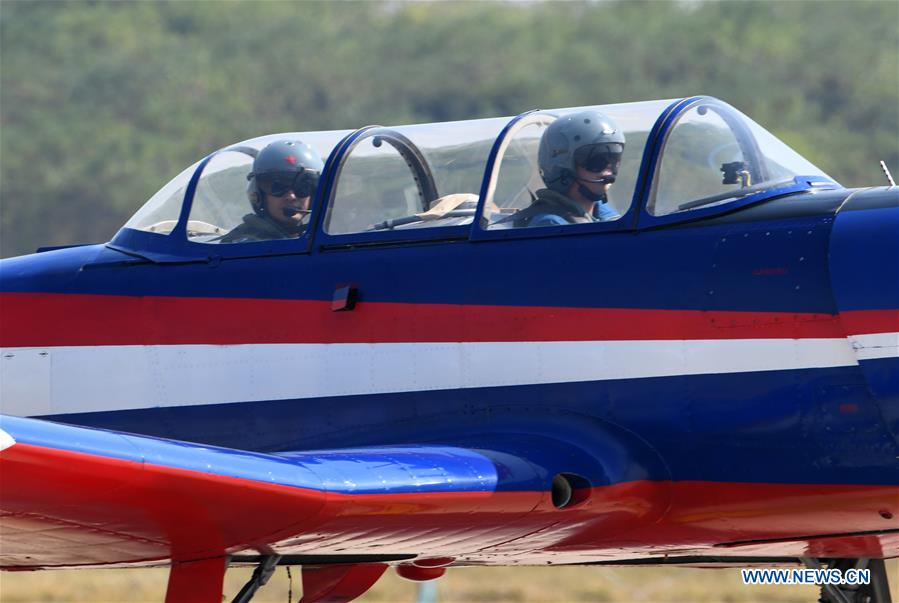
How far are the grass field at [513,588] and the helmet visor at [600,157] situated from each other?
11841 mm

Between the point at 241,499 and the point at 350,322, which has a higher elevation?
the point at 350,322

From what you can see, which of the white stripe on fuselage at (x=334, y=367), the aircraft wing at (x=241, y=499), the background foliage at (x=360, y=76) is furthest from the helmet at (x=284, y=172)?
the background foliage at (x=360, y=76)

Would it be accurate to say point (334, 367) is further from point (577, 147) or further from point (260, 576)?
point (577, 147)

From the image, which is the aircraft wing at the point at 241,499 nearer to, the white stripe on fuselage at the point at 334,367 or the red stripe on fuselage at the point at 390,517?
the red stripe on fuselage at the point at 390,517

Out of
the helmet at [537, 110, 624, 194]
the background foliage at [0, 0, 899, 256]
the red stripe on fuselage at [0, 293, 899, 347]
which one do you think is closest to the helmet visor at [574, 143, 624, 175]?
the helmet at [537, 110, 624, 194]

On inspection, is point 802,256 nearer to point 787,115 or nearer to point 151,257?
point 151,257

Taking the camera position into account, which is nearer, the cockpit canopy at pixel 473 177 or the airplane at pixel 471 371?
the airplane at pixel 471 371

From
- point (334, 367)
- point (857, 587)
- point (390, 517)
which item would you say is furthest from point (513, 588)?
point (390, 517)

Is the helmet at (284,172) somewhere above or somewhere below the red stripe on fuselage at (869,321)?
above

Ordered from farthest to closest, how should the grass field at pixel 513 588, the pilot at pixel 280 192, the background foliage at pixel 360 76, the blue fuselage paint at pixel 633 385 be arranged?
the background foliage at pixel 360 76
the grass field at pixel 513 588
the pilot at pixel 280 192
the blue fuselage paint at pixel 633 385

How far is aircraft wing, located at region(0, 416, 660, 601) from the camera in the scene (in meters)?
5.58

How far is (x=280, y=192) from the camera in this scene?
8.20 m

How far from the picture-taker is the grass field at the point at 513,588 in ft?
63.4

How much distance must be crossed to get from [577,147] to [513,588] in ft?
44.3
